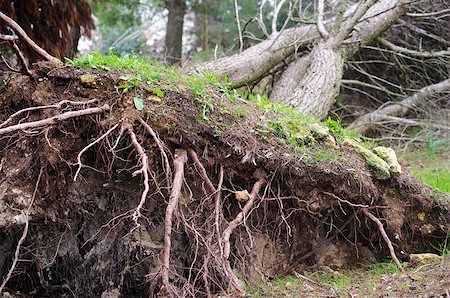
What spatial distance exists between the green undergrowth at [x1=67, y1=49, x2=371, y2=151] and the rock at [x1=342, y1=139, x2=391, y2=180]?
22 cm

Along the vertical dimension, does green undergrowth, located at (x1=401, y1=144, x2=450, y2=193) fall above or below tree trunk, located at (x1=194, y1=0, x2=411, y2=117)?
below

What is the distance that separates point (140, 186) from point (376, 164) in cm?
160

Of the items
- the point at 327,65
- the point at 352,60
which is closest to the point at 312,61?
the point at 327,65

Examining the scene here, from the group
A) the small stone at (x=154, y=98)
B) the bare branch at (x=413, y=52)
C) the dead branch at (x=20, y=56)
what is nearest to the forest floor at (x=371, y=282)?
Result: the small stone at (x=154, y=98)

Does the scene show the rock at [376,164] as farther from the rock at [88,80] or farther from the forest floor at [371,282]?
the rock at [88,80]

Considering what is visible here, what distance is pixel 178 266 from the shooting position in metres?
2.72

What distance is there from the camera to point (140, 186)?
2736mm

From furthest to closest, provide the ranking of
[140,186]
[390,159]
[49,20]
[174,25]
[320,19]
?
1. [174,25]
2. [320,19]
3. [49,20]
4. [390,159]
5. [140,186]

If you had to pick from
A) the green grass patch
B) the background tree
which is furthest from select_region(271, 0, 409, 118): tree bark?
the background tree

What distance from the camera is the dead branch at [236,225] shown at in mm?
2354

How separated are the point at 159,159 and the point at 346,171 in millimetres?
1226

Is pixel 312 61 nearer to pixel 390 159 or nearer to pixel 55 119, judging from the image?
pixel 390 159

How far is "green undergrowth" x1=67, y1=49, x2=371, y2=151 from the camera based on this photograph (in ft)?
9.33

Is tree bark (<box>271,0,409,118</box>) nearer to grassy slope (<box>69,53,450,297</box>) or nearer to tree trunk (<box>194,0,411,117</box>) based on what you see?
tree trunk (<box>194,0,411,117</box>)
